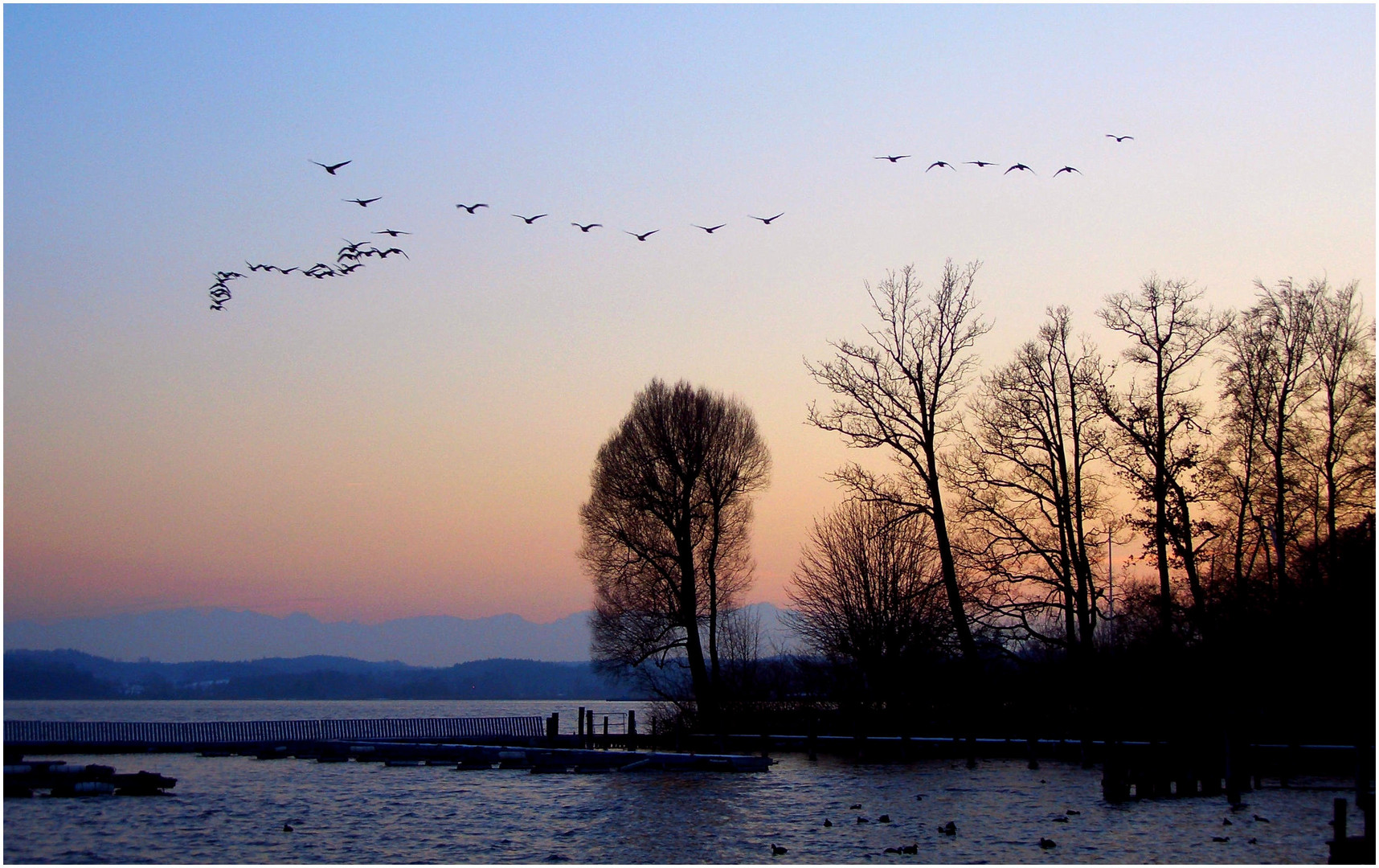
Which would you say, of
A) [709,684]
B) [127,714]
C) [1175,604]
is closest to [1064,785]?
[1175,604]

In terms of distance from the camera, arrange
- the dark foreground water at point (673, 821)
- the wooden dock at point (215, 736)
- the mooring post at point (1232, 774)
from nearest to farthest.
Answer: the dark foreground water at point (673, 821)
the mooring post at point (1232, 774)
the wooden dock at point (215, 736)

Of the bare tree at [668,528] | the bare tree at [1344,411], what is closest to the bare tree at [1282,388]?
the bare tree at [1344,411]

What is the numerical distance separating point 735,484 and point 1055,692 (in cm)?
1514

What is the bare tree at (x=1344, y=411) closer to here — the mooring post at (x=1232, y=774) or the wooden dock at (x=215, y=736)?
the mooring post at (x=1232, y=774)

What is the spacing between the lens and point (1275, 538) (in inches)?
1465

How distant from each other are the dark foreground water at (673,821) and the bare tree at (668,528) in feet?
33.6

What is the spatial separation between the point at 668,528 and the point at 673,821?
880 inches

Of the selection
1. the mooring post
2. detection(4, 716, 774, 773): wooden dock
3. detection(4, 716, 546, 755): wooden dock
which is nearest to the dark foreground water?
the mooring post

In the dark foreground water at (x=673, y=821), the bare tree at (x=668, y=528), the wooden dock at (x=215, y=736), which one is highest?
the bare tree at (x=668, y=528)

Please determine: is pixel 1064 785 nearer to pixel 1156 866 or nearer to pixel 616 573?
pixel 1156 866

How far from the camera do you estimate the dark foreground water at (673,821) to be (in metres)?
24.2

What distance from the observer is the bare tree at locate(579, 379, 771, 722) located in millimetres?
50219

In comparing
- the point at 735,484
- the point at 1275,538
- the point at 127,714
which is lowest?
the point at 127,714

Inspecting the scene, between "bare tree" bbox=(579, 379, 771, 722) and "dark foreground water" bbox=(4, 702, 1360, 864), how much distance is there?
1023cm
